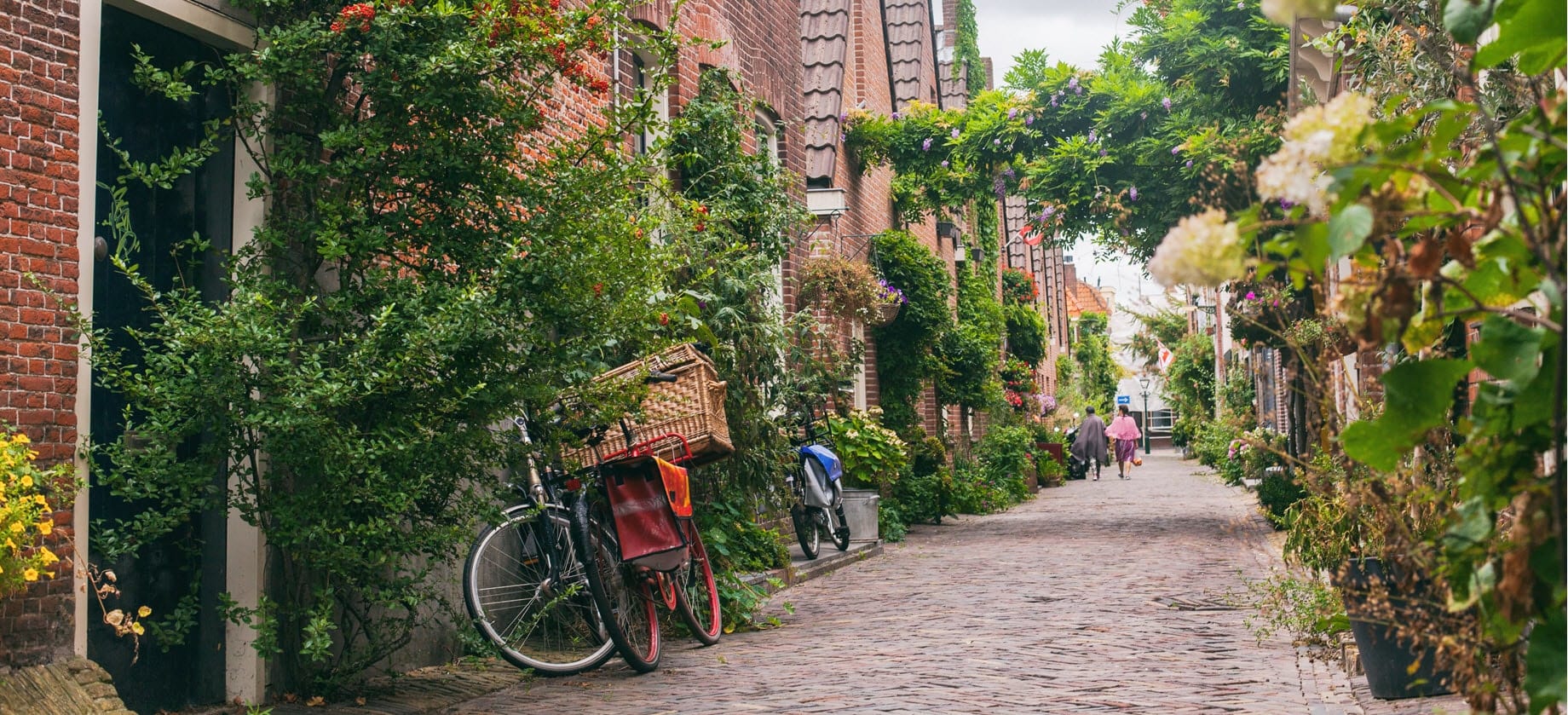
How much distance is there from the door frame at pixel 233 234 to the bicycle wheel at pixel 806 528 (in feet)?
20.0

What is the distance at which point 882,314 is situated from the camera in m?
15.3

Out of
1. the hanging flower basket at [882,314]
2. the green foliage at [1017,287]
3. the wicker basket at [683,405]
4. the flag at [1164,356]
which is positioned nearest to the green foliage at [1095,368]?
the flag at [1164,356]

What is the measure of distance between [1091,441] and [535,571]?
2454cm

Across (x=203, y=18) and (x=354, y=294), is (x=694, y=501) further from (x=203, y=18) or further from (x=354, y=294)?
(x=203, y=18)

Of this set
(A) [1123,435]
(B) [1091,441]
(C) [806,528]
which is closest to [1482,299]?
(C) [806,528]

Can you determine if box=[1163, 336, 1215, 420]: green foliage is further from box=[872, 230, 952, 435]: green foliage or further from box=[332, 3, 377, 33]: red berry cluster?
box=[332, 3, 377, 33]: red berry cluster

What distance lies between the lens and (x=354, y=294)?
18.6 feet

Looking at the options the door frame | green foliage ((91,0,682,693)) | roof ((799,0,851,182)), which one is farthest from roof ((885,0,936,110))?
the door frame

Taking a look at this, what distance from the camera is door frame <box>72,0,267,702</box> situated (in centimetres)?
504

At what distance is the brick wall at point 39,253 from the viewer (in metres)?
4.74

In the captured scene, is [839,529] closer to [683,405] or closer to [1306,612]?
[683,405]

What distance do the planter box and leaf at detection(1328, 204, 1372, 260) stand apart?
11794 mm

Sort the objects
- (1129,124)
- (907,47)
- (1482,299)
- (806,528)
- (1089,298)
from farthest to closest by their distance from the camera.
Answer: (1089,298), (907,47), (1129,124), (806,528), (1482,299)

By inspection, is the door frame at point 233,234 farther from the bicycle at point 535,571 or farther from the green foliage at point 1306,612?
the green foliage at point 1306,612
